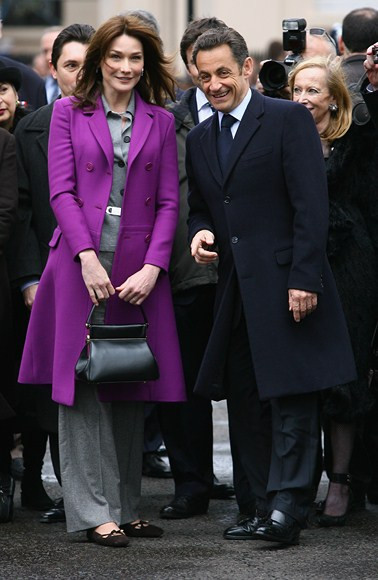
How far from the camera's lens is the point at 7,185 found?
700 cm

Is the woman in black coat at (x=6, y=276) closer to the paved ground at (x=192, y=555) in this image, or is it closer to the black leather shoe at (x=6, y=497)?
the black leather shoe at (x=6, y=497)

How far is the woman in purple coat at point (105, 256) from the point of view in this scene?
6.59 m

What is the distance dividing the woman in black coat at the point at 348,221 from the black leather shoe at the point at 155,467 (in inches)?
55.4

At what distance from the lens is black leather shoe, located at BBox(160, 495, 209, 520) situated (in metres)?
7.17

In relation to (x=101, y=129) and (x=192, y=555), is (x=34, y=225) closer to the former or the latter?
(x=101, y=129)

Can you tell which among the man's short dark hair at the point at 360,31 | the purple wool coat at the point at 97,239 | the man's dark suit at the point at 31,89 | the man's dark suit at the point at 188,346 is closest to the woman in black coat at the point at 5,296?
the purple wool coat at the point at 97,239

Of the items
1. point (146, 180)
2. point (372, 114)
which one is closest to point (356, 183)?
point (372, 114)

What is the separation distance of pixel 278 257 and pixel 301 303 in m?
0.22

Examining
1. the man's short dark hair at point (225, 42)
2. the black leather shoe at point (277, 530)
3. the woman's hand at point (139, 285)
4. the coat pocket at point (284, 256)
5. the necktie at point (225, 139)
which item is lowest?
the black leather shoe at point (277, 530)

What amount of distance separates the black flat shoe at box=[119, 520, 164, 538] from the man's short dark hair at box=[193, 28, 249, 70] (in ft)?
6.31

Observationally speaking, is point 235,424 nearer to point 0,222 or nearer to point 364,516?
point 364,516

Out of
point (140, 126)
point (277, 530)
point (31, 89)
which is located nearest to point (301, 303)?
point (277, 530)

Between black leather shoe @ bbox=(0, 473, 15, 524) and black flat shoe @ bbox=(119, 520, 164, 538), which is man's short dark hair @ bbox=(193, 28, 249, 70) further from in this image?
black leather shoe @ bbox=(0, 473, 15, 524)

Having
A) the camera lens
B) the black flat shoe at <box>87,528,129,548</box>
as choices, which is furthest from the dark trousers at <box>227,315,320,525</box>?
the camera lens
